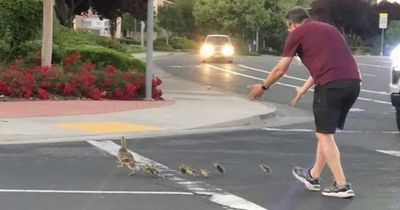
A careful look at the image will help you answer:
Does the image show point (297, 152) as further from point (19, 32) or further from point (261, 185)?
point (19, 32)

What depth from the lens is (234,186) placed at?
8.48 m

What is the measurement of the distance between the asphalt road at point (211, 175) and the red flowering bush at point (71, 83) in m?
4.76

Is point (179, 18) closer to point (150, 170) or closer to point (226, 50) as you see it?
point (226, 50)

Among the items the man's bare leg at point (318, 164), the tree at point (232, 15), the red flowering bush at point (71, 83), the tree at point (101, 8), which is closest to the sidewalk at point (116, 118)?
the red flowering bush at point (71, 83)

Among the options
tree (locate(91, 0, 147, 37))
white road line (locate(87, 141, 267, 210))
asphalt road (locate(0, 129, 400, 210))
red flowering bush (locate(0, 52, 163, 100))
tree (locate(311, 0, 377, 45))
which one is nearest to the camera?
white road line (locate(87, 141, 267, 210))

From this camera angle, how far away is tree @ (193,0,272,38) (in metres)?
71.5

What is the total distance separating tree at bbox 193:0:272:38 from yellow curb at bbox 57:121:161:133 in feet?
189

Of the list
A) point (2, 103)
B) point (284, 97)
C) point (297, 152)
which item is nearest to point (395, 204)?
point (297, 152)

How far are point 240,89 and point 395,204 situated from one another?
18.7m

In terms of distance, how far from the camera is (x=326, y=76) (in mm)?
7715

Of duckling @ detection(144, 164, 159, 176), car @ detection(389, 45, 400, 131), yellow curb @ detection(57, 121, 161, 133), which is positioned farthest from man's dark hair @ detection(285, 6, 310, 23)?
car @ detection(389, 45, 400, 131)

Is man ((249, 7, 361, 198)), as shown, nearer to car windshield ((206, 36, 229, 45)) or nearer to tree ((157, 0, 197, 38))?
car windshield ((206, 36, 229, 45))

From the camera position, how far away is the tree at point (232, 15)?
71.5m

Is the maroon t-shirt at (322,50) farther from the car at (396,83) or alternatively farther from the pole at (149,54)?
the pole at (149,54)
